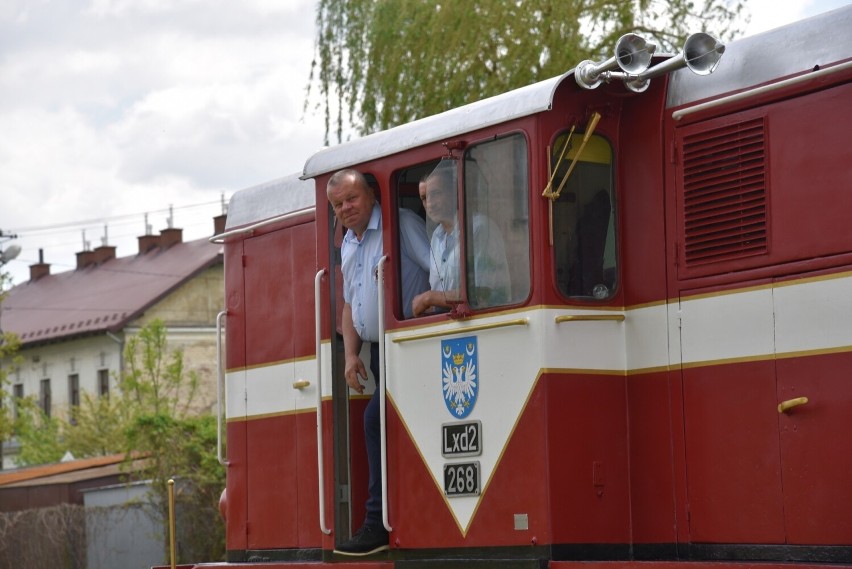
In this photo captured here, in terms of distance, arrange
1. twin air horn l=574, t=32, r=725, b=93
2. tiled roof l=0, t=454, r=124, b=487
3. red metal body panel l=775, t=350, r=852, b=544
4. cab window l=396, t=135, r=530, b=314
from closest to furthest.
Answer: red metal body panel l=775, t=350, r=852, b=544 → twin air horn l=574, t=32, r=725, b=93 → cab window l=396, t=135, r=530, b=314 → tiled roof l=0, t=454, r=124, b=487

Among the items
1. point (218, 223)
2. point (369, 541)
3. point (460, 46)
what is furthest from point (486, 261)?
point (218, 223)

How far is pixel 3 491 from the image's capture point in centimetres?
2688

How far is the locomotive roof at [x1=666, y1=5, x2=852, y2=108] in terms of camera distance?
19.4 ft

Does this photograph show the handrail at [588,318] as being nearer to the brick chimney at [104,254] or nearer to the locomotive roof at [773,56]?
the locomotive roof at [773,56]

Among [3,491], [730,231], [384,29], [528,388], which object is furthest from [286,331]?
[3,491]

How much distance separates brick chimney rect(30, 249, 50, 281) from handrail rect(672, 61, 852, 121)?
6012 centimetres

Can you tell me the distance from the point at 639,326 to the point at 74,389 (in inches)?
1942

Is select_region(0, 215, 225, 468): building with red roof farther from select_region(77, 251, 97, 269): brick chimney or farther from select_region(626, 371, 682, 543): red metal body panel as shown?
select_region(626, 371, 682, 543): red metal body panel

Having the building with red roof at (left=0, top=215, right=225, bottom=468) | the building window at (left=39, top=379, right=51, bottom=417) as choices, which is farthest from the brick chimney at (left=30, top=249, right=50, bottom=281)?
the building window at (left=39, top=379, right=51, bottom=417)

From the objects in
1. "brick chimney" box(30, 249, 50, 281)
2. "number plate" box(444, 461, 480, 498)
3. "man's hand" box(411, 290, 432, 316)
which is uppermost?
"brick chimney" box(30, 249, 50, 281)

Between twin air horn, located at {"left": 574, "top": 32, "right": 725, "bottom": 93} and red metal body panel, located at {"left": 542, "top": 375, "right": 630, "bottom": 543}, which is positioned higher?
twin air horn, located at {"left": 574, "top": 32, "right": 725, "bottom": 93}

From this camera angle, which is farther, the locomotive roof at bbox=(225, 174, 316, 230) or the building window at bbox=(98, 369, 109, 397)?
the building window at bbox=(98, 369, 109, 397)

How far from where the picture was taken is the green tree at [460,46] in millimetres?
17984

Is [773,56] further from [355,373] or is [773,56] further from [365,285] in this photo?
[355,373]
